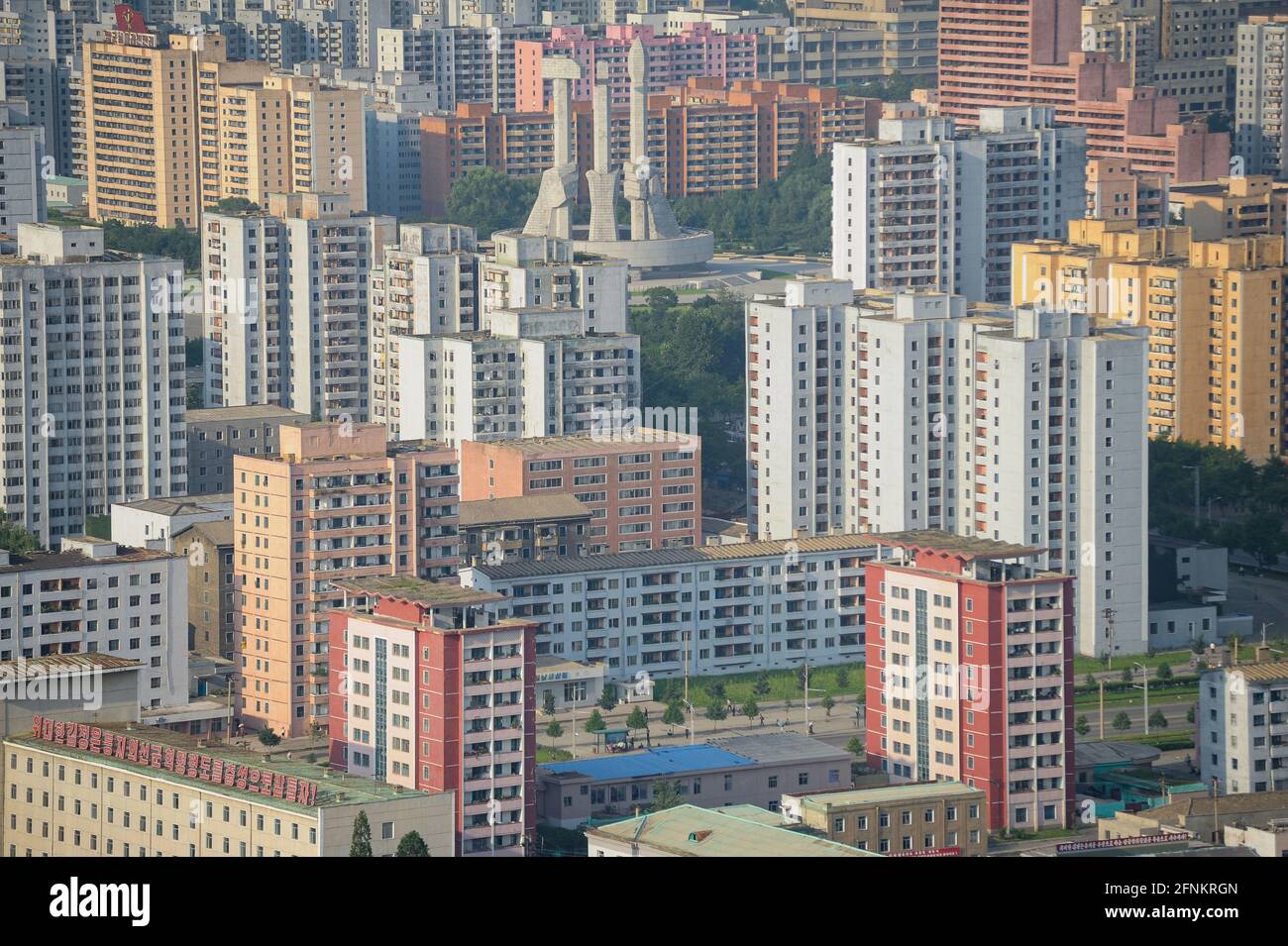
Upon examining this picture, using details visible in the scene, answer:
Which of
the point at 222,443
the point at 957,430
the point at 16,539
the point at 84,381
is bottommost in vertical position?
the point at 16,539

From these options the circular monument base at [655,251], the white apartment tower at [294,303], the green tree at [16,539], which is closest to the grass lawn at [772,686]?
the green tree at [16,539]

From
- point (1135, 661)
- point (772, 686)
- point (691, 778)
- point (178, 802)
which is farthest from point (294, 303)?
point (178, 802)

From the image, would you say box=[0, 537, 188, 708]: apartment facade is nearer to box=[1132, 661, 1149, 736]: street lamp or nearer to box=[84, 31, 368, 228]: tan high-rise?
box=[1132, 661, 1149, 736]: street lamp

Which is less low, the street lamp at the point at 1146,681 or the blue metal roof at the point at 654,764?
the blue metal roof at the point at 654,764

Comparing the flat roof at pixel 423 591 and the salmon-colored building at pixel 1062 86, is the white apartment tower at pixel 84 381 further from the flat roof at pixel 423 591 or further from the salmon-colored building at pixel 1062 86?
the salmon-colored building at pixel 1062 86

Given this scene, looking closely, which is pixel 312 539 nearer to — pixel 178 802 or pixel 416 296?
pixel 178 802

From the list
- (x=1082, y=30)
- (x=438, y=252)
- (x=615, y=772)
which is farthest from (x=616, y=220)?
(x=615, y=772)

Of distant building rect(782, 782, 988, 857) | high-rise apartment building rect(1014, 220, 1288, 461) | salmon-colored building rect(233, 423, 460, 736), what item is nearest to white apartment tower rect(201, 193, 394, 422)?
high-rise apartment building rect(1014, 220, 1288, 461)
